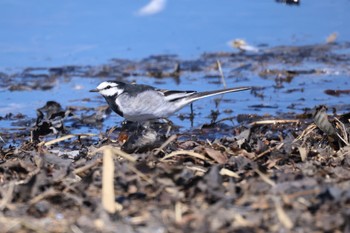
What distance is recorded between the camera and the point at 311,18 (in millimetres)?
13531

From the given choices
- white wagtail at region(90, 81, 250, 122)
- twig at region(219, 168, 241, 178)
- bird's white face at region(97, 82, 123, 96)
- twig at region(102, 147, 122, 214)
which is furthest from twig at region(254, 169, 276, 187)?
bird's white face at region(97, 82, 123, 96)

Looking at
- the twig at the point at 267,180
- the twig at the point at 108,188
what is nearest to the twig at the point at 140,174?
the twig at the point at 108,188

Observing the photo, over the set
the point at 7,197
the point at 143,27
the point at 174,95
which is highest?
the point at 143,27

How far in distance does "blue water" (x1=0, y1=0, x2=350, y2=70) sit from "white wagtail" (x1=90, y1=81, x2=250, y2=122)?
4898 millimetres

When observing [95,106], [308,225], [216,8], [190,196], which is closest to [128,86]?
[95,106]

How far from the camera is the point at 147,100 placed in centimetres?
713

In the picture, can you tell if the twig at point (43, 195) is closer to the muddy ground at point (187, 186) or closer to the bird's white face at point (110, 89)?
the muddy ground at point (187, 186)

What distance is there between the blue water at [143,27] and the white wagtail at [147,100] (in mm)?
4898

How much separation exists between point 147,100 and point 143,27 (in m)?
5.55

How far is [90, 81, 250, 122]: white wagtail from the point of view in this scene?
7.10 meters

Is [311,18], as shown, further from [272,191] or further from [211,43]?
[272,191]

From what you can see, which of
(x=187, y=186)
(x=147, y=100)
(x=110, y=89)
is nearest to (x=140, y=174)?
(x=187, y=186)

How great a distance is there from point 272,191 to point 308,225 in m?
0.37

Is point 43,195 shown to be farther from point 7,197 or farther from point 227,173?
point 227,173
